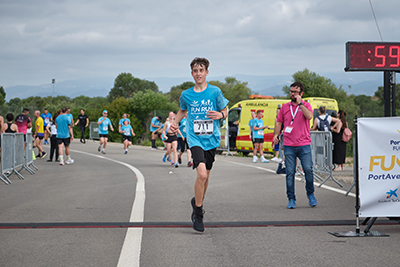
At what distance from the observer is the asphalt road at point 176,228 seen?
470 centimetres

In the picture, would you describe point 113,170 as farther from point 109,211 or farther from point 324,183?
point 109,211

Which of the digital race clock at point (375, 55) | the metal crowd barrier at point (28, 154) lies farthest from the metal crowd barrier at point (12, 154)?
the digital race clock at point (375, 55)

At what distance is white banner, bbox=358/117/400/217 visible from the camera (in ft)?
19.7

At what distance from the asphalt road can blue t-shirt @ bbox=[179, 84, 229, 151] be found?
110 cm

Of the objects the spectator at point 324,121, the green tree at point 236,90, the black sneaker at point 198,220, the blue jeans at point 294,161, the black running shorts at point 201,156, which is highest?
the green tree at point 236,90

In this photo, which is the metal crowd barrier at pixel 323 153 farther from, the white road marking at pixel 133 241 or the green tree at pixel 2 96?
the green tree at pixel 2 96

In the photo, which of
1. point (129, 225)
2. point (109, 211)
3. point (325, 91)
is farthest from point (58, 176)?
point (325, 91)

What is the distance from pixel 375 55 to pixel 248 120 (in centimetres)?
1461

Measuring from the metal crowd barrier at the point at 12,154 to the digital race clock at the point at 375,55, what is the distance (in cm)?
802

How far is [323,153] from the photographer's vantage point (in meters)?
11.6

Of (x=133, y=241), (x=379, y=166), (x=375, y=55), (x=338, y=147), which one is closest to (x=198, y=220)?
(x=133, y=241)

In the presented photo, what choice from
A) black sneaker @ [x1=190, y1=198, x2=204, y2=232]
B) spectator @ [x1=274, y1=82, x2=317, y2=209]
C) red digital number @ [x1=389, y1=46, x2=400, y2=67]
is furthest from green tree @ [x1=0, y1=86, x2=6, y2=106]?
black sneaker @ [x1=190, y1=198, x2=204, y2=232]

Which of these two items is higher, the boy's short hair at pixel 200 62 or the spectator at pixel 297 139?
the boy's short hair at pixel 200 62

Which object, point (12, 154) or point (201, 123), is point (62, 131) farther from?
point (201, 123)
